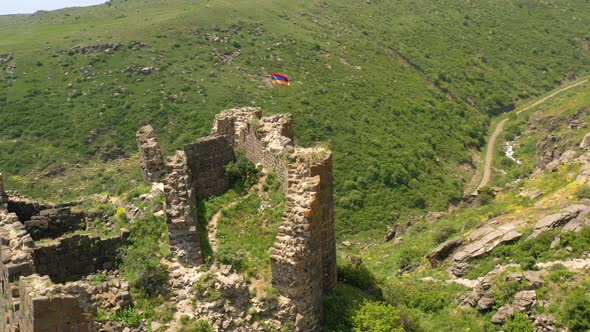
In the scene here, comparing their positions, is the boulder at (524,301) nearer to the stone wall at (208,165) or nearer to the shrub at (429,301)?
the shrub at (429,301)

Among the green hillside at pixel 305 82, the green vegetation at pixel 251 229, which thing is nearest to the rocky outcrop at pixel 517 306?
the green vegetation at pixel 251 229

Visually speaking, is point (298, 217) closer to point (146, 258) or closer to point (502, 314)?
point (146, 258)

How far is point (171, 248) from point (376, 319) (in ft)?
18.2

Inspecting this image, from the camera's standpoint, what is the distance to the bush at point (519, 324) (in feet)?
62.5

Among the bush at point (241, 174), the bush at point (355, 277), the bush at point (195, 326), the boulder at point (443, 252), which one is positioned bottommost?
the boulder at point (443, 252)

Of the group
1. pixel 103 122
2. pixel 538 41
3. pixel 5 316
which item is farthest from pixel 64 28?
pixel 5 316

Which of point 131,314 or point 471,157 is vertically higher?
point 131,314

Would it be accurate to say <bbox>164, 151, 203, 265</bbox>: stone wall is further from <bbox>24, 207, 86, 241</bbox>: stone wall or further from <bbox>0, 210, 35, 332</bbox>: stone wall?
<bbox>24, 207, 86, 241</bbox>: stone wall

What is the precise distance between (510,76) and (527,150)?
25.1 meters

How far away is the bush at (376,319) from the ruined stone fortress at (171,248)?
3.53 feet

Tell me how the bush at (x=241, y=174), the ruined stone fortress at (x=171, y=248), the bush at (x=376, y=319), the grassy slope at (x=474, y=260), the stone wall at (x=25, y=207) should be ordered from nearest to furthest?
the ruined stone fortress at (x=171, y=248) → the bush at (x=376, y=319) → the stone wall at (x=25, y=207) → the bush at (x=241, y=174) → the grassy slope at (x=474, y=260)

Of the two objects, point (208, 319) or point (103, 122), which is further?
point (103, 122)

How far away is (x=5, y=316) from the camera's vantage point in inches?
508

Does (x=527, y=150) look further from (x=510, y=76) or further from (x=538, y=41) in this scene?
(x=538, y=41)
